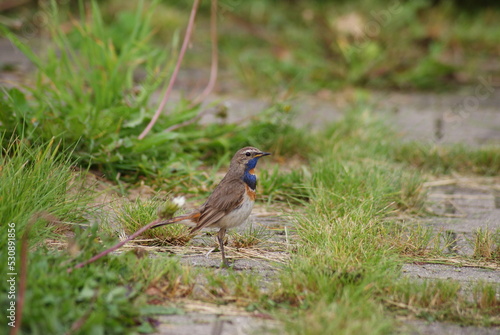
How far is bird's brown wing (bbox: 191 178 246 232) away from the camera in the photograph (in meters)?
3.50

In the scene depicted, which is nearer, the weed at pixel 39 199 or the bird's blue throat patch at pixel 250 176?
the weed at pixel 39 199

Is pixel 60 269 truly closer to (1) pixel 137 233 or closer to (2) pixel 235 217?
(1) pixel 137 233

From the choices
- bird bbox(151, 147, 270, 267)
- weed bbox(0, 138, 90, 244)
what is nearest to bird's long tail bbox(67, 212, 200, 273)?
bird bbox(151, 147, 270, 267)

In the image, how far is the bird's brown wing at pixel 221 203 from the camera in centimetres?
350

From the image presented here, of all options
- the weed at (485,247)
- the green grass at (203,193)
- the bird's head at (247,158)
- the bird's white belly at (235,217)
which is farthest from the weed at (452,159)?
the bird's white belly at (235,217)

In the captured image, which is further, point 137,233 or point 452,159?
point 452,159

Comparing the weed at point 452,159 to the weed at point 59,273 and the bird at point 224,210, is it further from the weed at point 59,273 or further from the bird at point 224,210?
the weed at point 59,273

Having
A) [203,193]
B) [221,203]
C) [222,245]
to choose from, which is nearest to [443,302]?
[222,245]

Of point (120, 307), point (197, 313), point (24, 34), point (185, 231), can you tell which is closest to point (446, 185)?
point (185, 231)

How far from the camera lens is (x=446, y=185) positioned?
5.24m

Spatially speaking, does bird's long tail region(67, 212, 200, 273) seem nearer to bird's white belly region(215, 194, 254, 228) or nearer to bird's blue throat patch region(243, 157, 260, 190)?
bird's white belly region(215, 194, 254, 228)

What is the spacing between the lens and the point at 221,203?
3.54 meters

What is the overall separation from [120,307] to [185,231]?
3.68ft

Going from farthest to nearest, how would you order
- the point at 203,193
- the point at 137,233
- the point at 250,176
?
the point at 203,193
the point at 250,176
the point at 137,233
